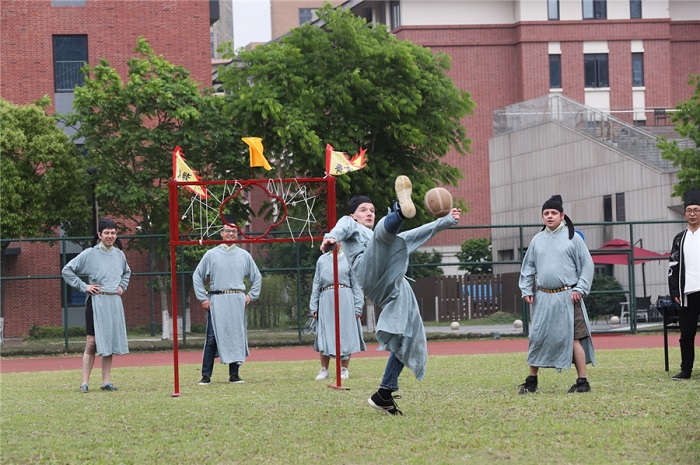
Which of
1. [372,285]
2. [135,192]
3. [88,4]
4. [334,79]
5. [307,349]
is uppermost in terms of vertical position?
[88,4]

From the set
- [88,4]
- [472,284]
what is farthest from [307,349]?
[88,4]

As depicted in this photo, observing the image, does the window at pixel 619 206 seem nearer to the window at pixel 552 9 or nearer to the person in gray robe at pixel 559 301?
the window at pixel 552 9

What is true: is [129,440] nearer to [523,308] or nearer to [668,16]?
[523,308]

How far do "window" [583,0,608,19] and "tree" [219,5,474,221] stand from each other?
3010 cm

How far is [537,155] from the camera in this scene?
47.2 metres

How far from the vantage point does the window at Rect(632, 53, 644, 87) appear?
203ft

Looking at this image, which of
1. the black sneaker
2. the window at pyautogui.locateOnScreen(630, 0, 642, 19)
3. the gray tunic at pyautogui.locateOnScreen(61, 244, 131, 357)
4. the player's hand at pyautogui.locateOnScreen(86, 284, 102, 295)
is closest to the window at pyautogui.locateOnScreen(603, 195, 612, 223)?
the window at pyautogui.locateOnScreen(630, 0, 642, 19)

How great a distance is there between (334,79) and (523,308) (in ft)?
30.2

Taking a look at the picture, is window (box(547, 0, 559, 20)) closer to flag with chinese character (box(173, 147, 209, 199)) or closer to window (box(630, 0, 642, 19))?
window (box(630, 0, 642, 19))

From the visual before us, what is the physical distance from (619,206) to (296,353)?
71.1ft

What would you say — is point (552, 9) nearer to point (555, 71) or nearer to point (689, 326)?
point (555, 71)

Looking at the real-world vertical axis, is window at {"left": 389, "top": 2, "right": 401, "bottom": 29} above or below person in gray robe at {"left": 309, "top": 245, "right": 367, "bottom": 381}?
above

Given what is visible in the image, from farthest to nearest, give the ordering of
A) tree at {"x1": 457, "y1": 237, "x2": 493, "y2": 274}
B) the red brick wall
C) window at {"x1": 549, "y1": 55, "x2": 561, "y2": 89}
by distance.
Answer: window at {"x1": 549, "y1": 55, "x2": 561, "y2": 89}
the red brick wall
tree at {"x1": 457, "y1": 237, "x2": 493, "y2": 274}

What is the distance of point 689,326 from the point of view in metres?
12.8
